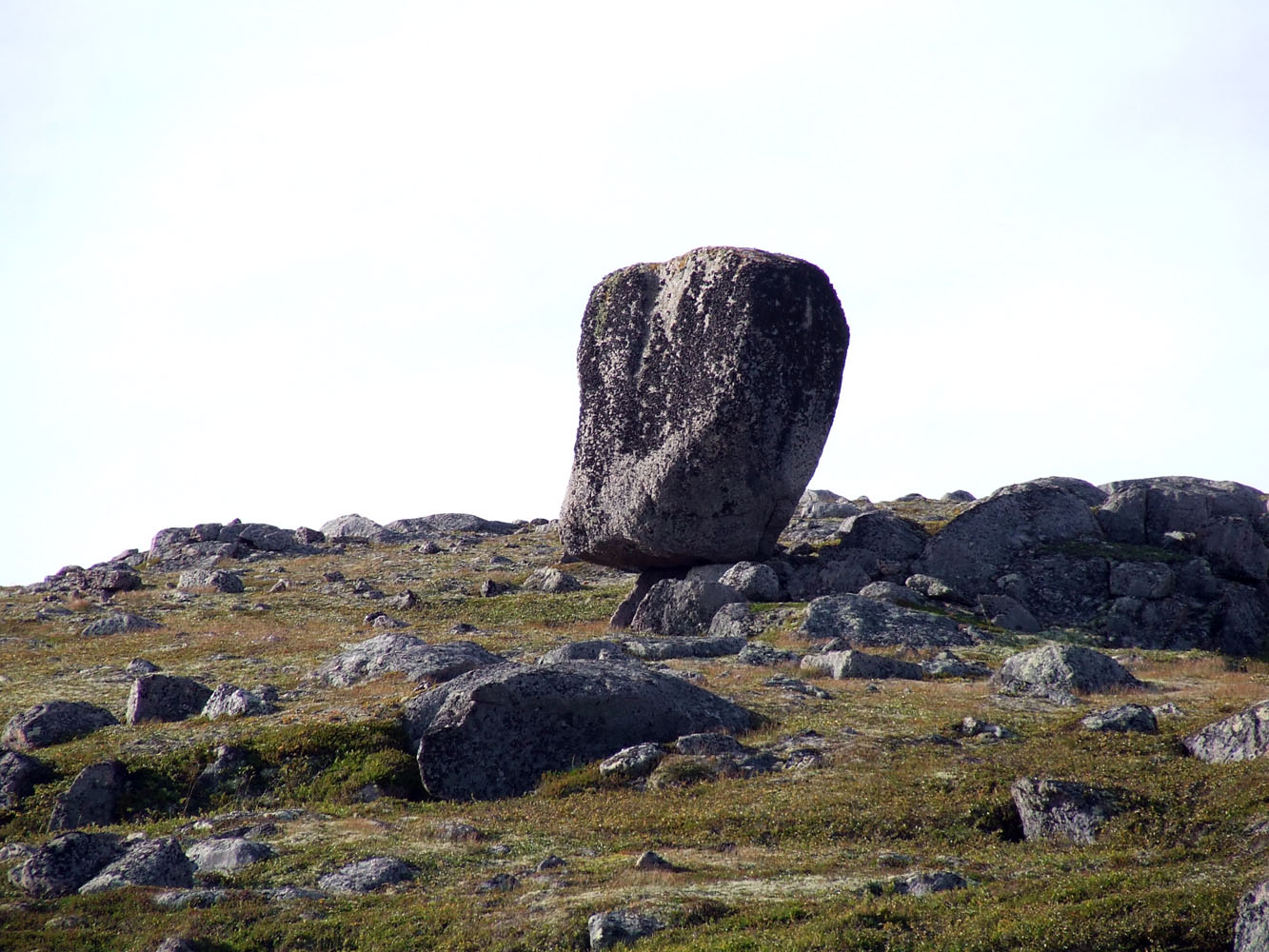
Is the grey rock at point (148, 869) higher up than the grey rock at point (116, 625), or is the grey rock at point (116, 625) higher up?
the grey rock at point (116, 625)

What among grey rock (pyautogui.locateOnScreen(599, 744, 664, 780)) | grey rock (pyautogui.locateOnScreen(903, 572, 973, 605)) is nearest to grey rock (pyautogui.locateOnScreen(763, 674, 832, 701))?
grey rock (pyautogui.locateOnScreen(599, 744, 664, 780))

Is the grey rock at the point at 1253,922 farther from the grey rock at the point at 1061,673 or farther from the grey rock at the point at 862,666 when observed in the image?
the grey rock at the point at 862,666

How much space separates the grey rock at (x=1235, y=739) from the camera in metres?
21.9

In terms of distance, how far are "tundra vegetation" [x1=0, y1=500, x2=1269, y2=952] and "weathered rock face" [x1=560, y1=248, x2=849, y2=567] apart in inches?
375

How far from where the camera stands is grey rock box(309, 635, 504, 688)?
33062 millimetres

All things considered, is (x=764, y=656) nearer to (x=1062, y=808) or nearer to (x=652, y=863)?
(x=1062, y=808)

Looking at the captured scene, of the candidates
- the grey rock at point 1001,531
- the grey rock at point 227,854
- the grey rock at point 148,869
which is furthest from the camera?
the grey rock at point 1001,531

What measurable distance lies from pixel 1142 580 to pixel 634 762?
31.8m

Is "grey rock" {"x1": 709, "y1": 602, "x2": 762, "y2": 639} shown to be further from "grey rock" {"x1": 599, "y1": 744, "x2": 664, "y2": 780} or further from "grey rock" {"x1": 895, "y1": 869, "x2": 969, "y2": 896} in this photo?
"grey rock" {"x1": 895, "y1": 869, "x2": 969, "y2": 896}

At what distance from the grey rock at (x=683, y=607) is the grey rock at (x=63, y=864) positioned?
28.0 meters

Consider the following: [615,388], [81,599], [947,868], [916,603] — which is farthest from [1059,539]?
[81,599]

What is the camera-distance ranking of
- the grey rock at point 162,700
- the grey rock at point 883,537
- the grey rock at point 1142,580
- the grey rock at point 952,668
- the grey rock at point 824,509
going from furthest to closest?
the grey rock at point 824,509, the grey rock at point 883,537, the grey rock at point 1142,580, the grey rock at point 952,668, the grey rock at point 162,700

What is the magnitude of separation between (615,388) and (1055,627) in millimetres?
20747

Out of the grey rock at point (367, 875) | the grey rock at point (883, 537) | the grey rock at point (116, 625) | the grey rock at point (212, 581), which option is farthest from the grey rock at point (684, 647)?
the grey rock at point (212, 581)
